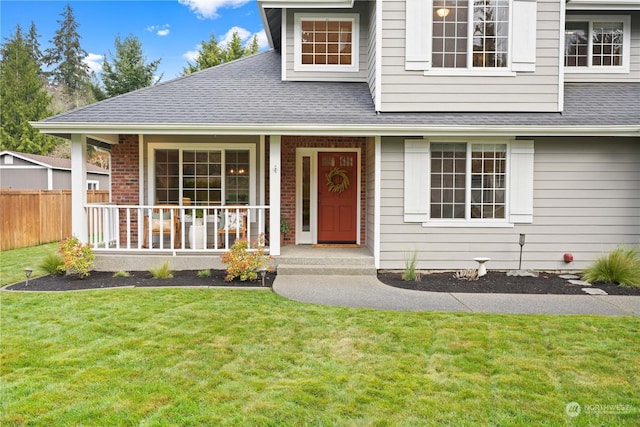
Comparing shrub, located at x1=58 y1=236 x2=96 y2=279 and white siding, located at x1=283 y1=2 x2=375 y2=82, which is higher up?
white siding, located at x1=283 y1=2 x2=375 y2=82

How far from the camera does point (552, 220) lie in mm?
8125

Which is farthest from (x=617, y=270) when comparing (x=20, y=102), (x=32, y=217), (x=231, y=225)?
(x=20, y=102)

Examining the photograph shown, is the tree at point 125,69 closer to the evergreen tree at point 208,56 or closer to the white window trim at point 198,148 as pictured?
the evergreen tree at point 208,56

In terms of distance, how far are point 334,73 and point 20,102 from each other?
2829 centimetres

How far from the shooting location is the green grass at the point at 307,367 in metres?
3.08

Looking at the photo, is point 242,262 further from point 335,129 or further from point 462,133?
point 462,133

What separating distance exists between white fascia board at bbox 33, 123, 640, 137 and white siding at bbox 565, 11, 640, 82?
2383 millimetres

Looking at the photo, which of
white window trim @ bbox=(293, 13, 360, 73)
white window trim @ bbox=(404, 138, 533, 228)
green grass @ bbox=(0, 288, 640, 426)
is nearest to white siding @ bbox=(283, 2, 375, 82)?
white window trim @ bbox=(293, 13, 360, 73)

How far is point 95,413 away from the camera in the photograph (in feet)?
9.91

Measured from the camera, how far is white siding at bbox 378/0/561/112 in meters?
8.21

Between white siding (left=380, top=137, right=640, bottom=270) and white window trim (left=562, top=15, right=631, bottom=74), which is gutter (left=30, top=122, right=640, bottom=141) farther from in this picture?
white window trim (left=562, top=15, right=631, bottom=74)

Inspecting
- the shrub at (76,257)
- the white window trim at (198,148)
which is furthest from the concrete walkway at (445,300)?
the shrub at (76,257)

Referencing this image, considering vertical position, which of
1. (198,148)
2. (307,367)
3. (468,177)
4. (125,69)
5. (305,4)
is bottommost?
(307,367)

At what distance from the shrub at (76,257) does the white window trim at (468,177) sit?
18.7ft
